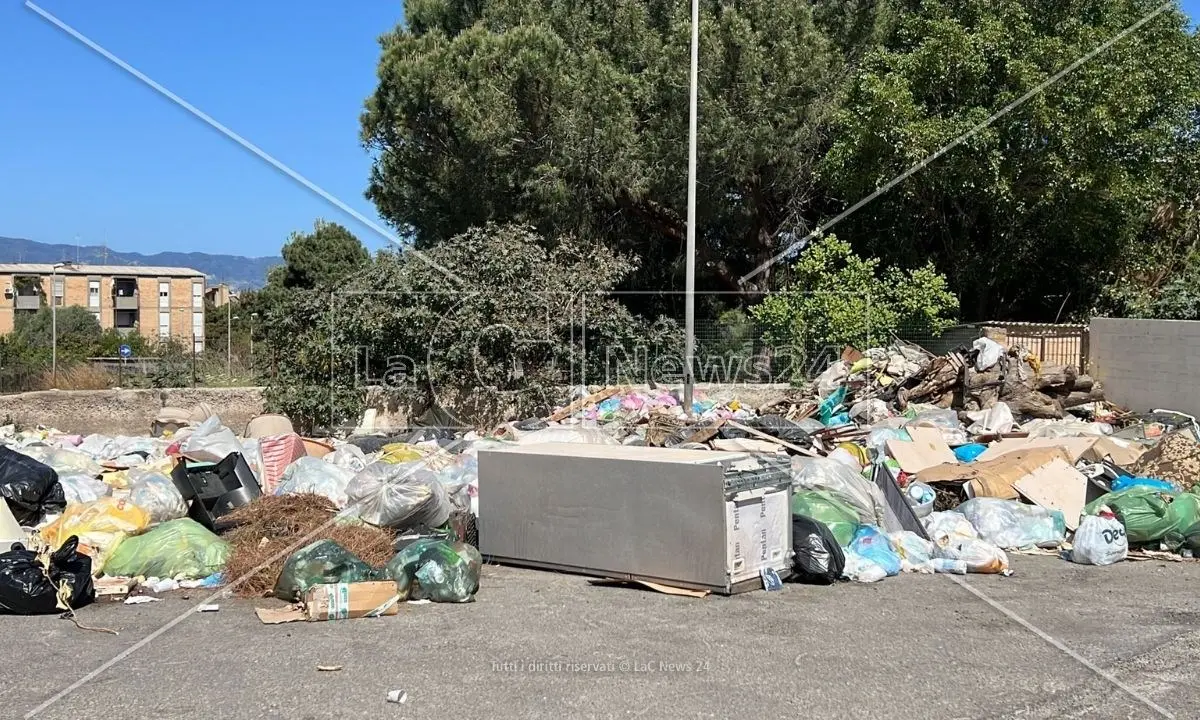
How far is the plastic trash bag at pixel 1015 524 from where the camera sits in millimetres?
8031

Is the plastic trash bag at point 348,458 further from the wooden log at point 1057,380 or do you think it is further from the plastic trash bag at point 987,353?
the wooden log at point 1057,380

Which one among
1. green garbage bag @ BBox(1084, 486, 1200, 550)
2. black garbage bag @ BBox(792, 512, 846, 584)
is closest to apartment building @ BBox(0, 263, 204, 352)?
black garbage bag @ BBox(792, 512, 846, 584)

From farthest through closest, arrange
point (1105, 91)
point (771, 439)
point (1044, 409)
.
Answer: point (1105, 91)
point (1044, 409)
point (771, 439)

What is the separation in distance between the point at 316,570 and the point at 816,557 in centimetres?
339

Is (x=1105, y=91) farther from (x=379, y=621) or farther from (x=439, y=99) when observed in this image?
(x=379, y=621)

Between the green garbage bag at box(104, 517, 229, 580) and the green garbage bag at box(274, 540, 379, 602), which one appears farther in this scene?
the green garbage bag at box(104, 517, 229, 580)

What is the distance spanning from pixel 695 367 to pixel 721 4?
6795 millimetres

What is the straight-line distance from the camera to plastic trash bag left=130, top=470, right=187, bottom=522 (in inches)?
305

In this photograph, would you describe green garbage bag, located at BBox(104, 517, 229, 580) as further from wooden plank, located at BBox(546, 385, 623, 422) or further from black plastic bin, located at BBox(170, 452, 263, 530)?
wooden plank, located at BBox(546, 385, 623, 422)

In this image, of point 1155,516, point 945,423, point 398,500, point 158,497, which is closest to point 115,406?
point 158,497

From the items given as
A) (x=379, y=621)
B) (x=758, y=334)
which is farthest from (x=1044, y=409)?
(x=379, y=621)

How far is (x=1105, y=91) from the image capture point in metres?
15.0

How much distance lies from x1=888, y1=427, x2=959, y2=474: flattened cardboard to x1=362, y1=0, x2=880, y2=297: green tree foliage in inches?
297

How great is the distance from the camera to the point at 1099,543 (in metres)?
7.57
